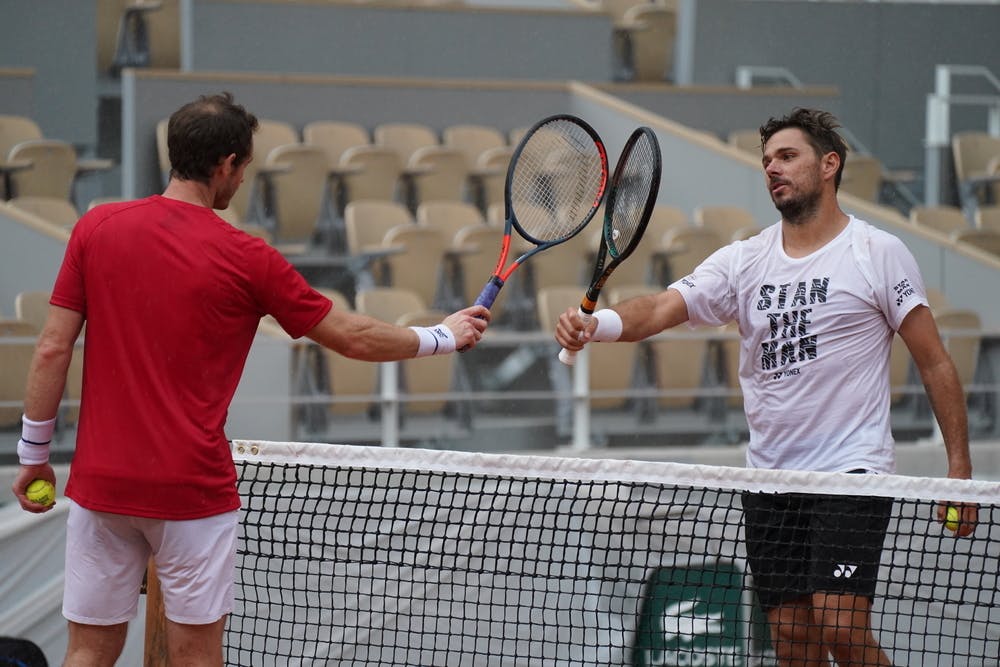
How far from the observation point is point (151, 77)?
29.8ft

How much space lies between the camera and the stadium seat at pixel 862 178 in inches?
392

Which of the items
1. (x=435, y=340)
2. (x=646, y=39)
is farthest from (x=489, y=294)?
(x=646, y=39)

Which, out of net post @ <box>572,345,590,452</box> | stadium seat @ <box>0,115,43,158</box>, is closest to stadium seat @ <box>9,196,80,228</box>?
stadium seat @ <box>0,115,43,158</box>

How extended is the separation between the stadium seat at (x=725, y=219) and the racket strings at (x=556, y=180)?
15.0 feet

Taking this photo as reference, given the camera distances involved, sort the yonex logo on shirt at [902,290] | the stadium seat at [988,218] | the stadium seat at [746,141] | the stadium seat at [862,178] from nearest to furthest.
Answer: the yonex logo on shirt at [902,290] → the stadium seat at [988,218] → the stadium seat at [862,178] → the stadium seat at [746,141]

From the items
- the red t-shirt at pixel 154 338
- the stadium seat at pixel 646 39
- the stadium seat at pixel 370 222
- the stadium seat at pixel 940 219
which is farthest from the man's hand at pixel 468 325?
the stadium seat at pixel 646 39

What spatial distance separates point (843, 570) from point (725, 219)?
19.6 feet

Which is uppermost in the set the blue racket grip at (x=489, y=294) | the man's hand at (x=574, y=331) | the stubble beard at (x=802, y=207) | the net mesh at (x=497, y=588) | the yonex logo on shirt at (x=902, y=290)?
the stubble beard at (x=802, y=207)

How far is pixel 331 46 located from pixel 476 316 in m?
7.52

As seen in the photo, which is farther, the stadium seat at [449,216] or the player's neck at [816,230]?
the stadium seat at [449,216]

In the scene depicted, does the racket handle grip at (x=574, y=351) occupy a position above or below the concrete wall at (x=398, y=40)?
below

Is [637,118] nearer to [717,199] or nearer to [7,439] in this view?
[717,199]

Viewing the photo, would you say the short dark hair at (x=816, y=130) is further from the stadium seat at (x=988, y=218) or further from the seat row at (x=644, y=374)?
the stadium seat at (x=988, y=218)

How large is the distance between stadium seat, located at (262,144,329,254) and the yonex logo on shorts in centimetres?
577
